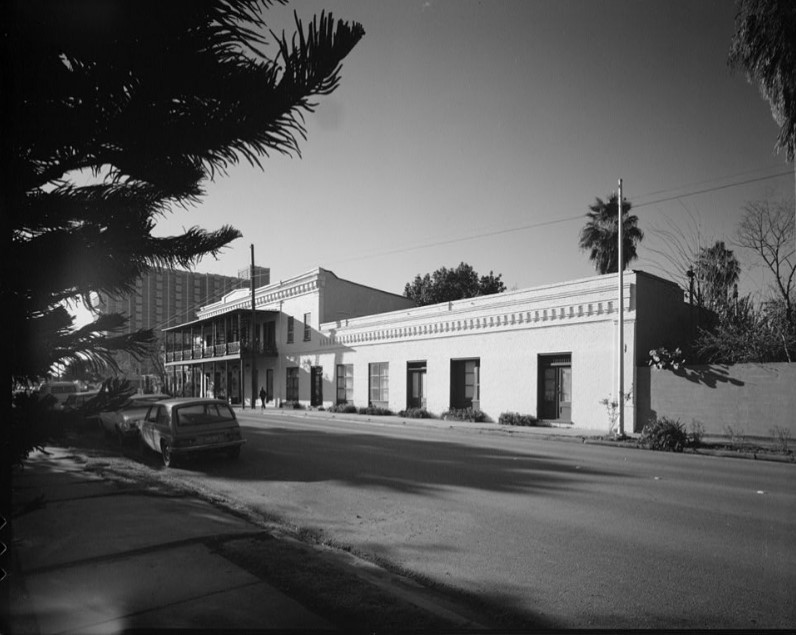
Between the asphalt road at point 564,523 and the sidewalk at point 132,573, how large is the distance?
145 centimetres

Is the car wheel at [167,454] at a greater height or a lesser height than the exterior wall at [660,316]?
lesser

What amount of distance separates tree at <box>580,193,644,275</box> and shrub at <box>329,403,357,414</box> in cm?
1730

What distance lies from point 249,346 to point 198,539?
35.1m

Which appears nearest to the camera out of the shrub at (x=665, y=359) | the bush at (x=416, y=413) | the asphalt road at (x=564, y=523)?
the asphalt road at (x=564, y=523)

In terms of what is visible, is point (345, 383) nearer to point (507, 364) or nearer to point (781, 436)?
point (507, 364)

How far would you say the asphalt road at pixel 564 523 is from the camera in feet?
14.7

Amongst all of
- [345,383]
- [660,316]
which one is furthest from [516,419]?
[345,383]

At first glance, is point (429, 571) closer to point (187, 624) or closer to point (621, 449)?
point (187, 624)

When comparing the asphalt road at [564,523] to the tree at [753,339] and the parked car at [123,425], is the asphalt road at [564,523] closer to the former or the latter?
the parked car at [123,425]

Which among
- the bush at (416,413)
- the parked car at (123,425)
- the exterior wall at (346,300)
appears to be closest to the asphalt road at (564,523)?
the parked car at (123,425)

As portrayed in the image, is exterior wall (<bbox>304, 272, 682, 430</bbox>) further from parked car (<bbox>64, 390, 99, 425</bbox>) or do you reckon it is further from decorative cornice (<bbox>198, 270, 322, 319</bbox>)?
parked car (<bbox>64, 390, 99, 425</bbox>)

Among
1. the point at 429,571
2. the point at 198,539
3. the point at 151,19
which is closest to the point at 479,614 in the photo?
the point at 429,571

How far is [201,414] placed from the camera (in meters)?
12.0

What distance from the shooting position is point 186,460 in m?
11.8
